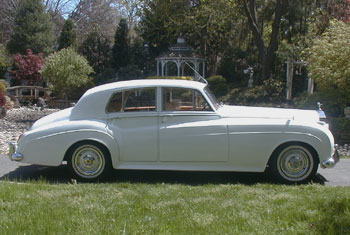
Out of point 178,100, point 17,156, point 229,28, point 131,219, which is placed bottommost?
point 131,219

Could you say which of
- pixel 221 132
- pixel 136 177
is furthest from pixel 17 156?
pixel 221 132

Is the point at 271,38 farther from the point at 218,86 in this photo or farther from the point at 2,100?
the point at 2,100

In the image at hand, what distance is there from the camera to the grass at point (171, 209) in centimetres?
403

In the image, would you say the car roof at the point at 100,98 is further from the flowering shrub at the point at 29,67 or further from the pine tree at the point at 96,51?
the pine tree at the point at 96,51

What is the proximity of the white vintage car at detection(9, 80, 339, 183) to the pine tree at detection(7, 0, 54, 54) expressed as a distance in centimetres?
2298

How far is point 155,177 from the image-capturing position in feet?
21.1

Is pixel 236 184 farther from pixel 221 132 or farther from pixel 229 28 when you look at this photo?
pixel 229 28

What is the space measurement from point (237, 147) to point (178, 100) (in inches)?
45.9

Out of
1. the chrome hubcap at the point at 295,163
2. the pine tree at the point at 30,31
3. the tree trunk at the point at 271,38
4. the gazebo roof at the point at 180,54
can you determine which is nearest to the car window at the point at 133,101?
the chrome hubcap at the point at 295,163

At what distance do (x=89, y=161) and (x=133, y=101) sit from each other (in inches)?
44.7

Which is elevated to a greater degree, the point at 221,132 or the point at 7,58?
the point at 7,58

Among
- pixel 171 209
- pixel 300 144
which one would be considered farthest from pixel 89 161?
pixel 300 144

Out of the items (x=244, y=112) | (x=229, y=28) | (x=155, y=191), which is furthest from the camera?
(x=229, y=28)

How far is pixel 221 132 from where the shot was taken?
5930 millimetres
